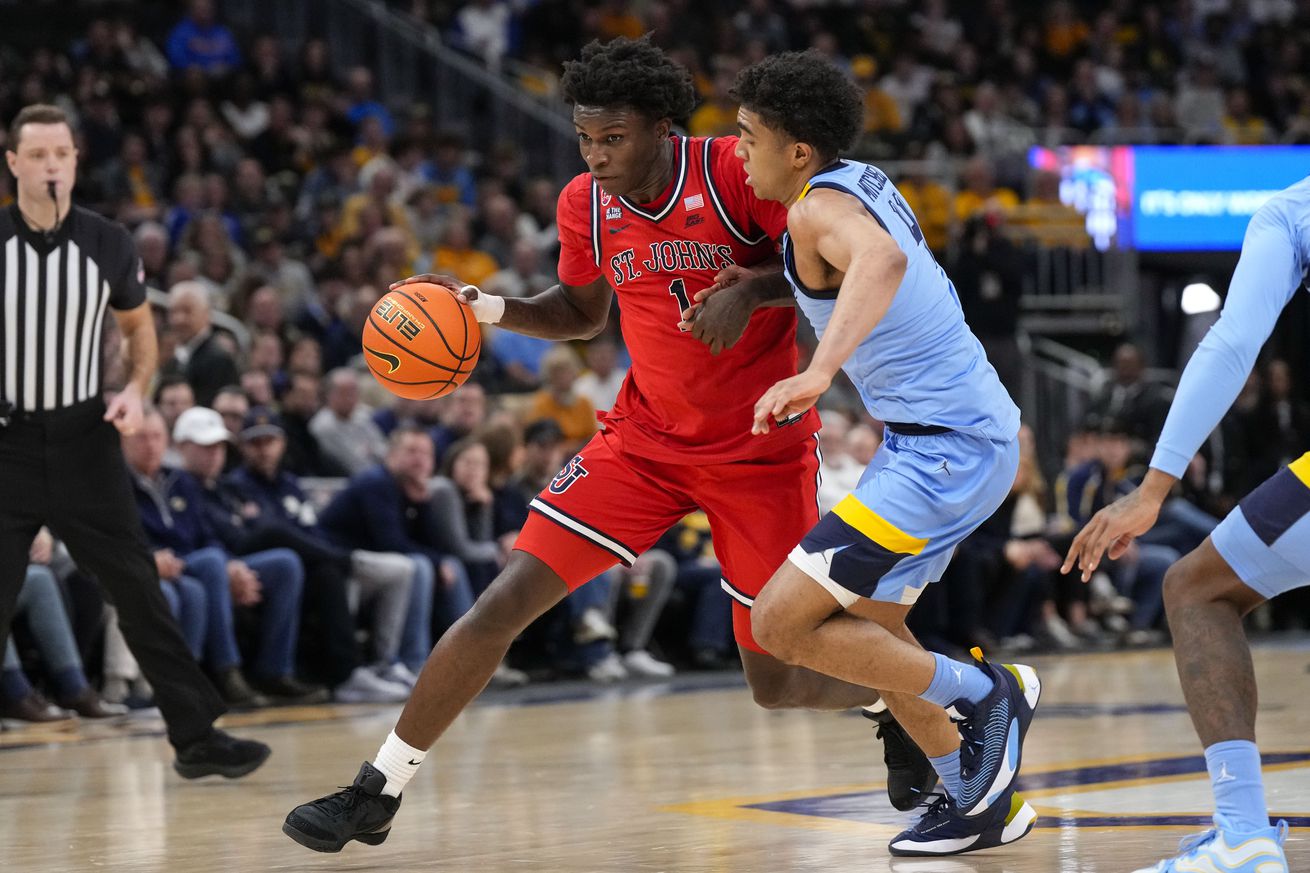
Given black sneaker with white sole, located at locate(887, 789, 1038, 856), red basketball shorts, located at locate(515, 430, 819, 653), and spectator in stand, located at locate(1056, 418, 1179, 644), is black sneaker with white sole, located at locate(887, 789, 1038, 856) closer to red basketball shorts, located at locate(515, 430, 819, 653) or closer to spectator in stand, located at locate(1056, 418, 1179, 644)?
red basketball shorts, located at locate(515, 430, 819, 653)

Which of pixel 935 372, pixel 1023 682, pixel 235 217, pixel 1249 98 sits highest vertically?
pixel 1249 98

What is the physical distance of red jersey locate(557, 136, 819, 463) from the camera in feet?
16.4

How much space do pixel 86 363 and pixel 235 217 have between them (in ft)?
24.4

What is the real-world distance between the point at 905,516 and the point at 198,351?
688 centimetres

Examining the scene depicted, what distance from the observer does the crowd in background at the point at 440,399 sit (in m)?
9.47

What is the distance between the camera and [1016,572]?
12.3 metres

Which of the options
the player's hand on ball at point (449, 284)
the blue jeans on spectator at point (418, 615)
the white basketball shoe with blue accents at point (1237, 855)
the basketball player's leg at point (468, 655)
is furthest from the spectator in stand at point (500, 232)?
the white basketball shoe with blue accents at point (1237, 855)

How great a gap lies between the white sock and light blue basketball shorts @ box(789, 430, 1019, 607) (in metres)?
1.16

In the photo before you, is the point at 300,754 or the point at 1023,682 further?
the point at 300,754

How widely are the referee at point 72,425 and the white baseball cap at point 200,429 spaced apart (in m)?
3.04

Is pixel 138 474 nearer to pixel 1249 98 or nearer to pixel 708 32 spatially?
pixel 708 32

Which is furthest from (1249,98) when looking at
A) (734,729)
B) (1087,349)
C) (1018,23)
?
(734,729)

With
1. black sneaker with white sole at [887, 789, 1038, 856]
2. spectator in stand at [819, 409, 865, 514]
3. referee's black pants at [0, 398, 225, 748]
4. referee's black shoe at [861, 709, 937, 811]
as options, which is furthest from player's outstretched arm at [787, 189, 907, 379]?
spectator in stand at [819, 409, 865, 514]

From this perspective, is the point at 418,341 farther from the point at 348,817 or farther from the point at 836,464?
the point at 836,464
